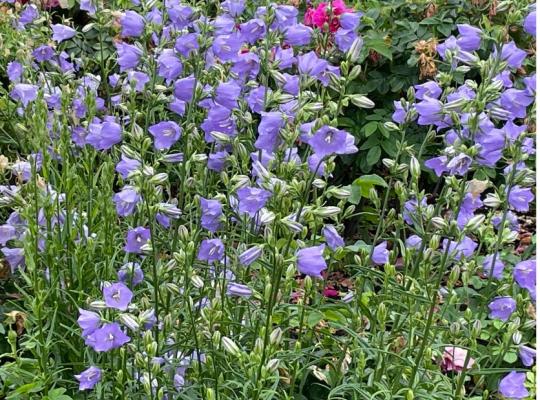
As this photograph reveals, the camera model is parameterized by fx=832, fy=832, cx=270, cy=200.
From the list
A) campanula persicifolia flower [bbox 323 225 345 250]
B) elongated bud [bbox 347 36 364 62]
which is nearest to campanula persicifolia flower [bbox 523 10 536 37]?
elongated bud [bbox 347 36 364 62]

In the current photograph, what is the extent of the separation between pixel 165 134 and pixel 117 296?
55cm

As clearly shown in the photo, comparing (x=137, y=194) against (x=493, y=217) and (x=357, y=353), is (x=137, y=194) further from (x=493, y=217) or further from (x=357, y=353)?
(x=493, y=217)

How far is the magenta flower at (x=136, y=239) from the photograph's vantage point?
248 centimetres

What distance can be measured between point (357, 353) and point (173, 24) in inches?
47.8

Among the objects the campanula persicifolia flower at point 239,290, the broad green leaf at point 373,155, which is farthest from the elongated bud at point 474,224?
the broad green leaf at point 373,155

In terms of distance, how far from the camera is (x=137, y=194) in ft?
7.38

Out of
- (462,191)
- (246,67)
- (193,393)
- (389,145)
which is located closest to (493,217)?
(462,191)

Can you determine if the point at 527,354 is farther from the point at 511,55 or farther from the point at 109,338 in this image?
the point at 109,338

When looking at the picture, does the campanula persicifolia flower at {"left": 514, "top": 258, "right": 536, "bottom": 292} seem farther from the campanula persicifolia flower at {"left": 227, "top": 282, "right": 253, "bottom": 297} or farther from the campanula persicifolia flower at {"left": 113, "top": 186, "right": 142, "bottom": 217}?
the campanula persicifolia flower at {"left": 113, "top": 186, "right": 142, "bottom": 217}

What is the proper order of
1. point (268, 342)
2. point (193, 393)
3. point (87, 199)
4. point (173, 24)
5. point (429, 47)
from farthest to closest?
point (429, 47), point (87, 199), point (173, 24), point (193, 393), point (268, 342)

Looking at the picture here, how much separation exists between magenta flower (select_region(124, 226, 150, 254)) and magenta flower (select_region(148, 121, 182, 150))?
280 millimetres

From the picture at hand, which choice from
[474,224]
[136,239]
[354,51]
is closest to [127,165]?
[136,239]

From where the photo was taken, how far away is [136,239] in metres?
2.49

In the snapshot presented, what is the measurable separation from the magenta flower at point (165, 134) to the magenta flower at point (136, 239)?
0.92 ft
